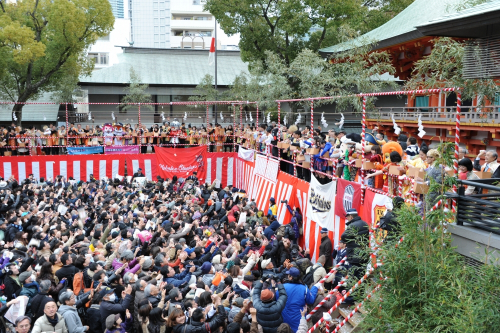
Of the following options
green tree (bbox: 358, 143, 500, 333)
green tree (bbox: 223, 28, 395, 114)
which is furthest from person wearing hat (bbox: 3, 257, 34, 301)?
green tree (bbox: 223, 28, 395, 114)

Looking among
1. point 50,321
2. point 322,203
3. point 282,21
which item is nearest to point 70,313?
point 50,321

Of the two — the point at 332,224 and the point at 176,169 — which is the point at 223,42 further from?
the point at 332,224

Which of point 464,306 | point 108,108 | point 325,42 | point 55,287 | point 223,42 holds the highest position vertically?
point 223,42

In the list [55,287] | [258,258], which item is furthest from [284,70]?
[55,287]

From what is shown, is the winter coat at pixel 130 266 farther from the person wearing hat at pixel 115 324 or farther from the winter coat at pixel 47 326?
the winter coat at pixel 47 326

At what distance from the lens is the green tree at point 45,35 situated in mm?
25294

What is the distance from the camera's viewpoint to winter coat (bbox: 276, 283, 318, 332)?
7.82 metres

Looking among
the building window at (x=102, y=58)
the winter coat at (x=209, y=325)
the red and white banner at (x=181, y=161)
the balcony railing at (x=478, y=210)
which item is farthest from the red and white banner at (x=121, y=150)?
the building window at (x=102, y=58)

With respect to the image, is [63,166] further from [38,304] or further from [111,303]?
[111,303]

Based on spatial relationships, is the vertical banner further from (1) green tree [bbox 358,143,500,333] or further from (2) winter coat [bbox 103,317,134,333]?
(2) winter coat [bbox 103,317,134,333]

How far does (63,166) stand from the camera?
21.1m

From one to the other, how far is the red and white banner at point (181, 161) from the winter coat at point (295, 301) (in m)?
14.4

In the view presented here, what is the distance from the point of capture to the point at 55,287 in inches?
326

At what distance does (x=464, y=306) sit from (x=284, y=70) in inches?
676
